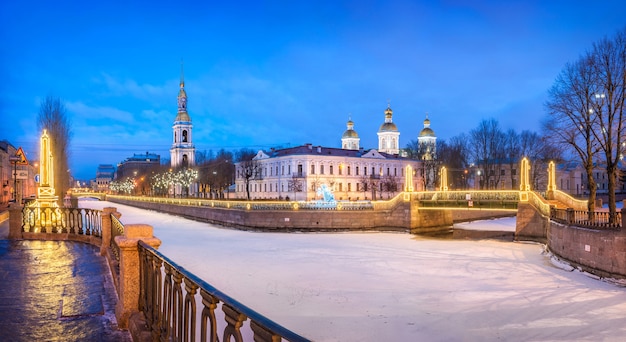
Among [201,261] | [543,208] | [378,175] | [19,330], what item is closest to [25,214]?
[201,261]

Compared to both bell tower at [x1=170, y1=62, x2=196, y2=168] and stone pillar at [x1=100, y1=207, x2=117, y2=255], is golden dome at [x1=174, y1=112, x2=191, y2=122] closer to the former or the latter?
bell tower at [x1=170, y1=62, x2=196, y2=168]

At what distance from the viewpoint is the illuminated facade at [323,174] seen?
7425cm

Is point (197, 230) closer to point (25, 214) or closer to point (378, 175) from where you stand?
point (25, 214)

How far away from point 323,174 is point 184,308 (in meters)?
71.5

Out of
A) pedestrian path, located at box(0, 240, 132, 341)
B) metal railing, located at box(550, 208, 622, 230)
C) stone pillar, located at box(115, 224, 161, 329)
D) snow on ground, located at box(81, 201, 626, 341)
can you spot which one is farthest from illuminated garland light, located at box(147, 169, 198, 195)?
stone pillar, located at box(115, 224, 161, 329)

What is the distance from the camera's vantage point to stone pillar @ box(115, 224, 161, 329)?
20.6 feet

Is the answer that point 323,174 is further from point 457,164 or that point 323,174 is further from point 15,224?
point 15,224

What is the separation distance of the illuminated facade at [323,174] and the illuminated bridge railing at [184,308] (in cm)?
6646

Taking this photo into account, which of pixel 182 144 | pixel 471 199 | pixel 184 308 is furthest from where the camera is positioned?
pixel 182 144

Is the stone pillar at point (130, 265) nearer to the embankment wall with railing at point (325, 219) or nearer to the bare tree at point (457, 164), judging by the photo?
the embankment wall with railing at point (325, 219)

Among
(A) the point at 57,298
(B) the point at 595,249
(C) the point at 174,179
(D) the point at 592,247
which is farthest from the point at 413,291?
(C) the point at 174,179

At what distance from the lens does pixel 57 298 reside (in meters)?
8.41

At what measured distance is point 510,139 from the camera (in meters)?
67.2

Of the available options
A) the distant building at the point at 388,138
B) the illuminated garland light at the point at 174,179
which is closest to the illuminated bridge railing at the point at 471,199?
the illuminated garland light at the point at 174,179
